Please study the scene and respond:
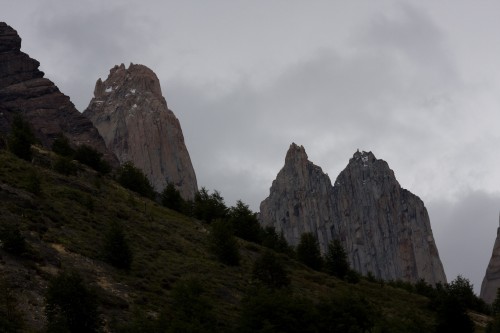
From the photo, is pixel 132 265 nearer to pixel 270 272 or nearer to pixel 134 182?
pixel 270 272

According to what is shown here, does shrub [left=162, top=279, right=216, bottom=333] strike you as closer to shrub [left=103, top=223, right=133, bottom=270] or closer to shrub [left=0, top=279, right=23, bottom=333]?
shrub [left=0, top=279, right=23, bottom=333]

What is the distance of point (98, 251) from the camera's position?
51.6m

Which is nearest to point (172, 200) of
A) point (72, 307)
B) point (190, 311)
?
point (190, 311)

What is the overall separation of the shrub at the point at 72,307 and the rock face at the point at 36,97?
5290 inches

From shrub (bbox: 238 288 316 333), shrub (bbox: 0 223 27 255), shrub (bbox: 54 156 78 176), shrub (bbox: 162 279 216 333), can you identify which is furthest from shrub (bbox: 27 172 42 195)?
shrub (bbox: 238 288 316 333)

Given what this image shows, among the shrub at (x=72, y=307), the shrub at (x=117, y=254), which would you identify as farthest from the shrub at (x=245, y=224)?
the shrub at (x=72, y=307)

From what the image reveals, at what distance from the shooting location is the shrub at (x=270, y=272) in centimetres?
5659

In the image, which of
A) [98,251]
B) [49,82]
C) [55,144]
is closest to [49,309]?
[98,251]

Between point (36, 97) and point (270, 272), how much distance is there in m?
136

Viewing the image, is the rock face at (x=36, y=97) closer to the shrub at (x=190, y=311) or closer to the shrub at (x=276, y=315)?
the shrub at (x=190, y=311)

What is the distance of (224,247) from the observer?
209ft

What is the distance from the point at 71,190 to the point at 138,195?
22584mm

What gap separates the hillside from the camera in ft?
137

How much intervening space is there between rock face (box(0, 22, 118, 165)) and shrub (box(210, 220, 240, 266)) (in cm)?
10781
